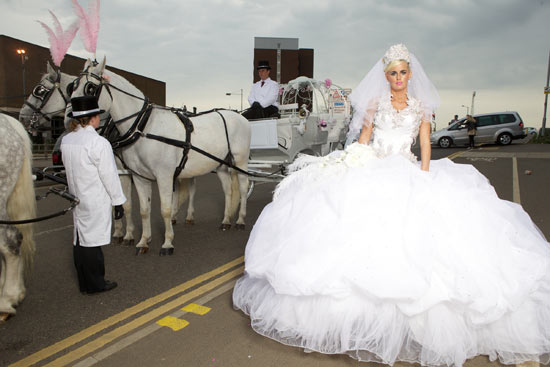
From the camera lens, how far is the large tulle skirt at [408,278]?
8.98 ft

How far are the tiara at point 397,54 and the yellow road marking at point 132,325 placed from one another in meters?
2.84

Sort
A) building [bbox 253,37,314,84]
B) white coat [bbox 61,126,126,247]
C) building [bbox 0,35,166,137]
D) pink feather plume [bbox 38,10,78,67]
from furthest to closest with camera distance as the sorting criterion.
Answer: building [bbox 253,37,314,84] → building [bbox 0,35,166,137] → pink feather plume [bbox 38,10,78,67] → white coat [bbox 61,126,126,247]

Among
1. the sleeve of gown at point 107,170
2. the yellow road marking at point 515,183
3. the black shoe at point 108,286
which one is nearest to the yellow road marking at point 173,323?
the black shoe at point 108,286

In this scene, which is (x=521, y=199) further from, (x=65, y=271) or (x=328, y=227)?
(x=65, y=271)

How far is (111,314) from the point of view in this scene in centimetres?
373

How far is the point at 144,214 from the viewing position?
18.6 feet

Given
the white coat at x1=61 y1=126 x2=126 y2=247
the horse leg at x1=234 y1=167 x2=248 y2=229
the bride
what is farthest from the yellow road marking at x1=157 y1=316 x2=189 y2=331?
the horse leg at x1=234 y1=167 x2=248 y2=229

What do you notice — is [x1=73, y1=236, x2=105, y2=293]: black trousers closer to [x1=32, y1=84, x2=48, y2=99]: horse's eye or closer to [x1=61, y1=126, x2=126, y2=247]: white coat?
[x1=61, y1=126, x2=126, y2=247]: white coat

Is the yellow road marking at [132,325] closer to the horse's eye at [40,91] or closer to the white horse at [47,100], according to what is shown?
the white horse at [47,100]

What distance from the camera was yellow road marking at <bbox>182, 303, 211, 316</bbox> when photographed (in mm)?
3744

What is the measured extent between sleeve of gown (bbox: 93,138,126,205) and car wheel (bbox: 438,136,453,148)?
26472 mm

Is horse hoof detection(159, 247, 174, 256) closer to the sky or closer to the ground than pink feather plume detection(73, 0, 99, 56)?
closer to the ground

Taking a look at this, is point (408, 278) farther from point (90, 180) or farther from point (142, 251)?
point (142, 251)

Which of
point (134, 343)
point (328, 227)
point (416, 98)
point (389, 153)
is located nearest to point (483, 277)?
point (328, 227)
